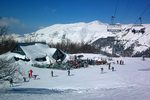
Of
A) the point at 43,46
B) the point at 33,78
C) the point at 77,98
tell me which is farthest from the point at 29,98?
the point at 43,46

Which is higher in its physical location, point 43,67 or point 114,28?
point 114,28

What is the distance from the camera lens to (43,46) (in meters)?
77.4

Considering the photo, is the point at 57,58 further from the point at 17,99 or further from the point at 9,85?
the point at 17,99

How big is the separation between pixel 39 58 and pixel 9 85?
111 ft

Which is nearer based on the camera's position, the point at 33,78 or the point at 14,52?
the point at 33,78

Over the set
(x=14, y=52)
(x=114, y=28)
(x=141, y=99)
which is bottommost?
(x=141, y=99)

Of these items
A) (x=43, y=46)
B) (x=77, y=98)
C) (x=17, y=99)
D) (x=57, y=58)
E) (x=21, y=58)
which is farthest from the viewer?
(x=43, y=46)

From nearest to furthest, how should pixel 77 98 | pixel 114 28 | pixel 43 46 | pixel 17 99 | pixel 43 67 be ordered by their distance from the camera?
pixel 17 99 → pixel 77 98 → pixel 43 67 → pixel 114 28 → pixel 43 46

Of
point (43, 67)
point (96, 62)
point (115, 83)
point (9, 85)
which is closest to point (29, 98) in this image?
point (9, 85)

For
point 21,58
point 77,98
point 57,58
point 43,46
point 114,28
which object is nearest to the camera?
point 77,98

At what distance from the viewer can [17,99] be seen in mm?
20609

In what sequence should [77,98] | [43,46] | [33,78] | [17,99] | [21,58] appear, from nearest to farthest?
[17,99], [77,98], [33,78], [21,58], [43,46]

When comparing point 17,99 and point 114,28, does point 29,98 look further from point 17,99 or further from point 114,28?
point 114,28

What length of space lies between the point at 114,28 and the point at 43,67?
64.2 ft
